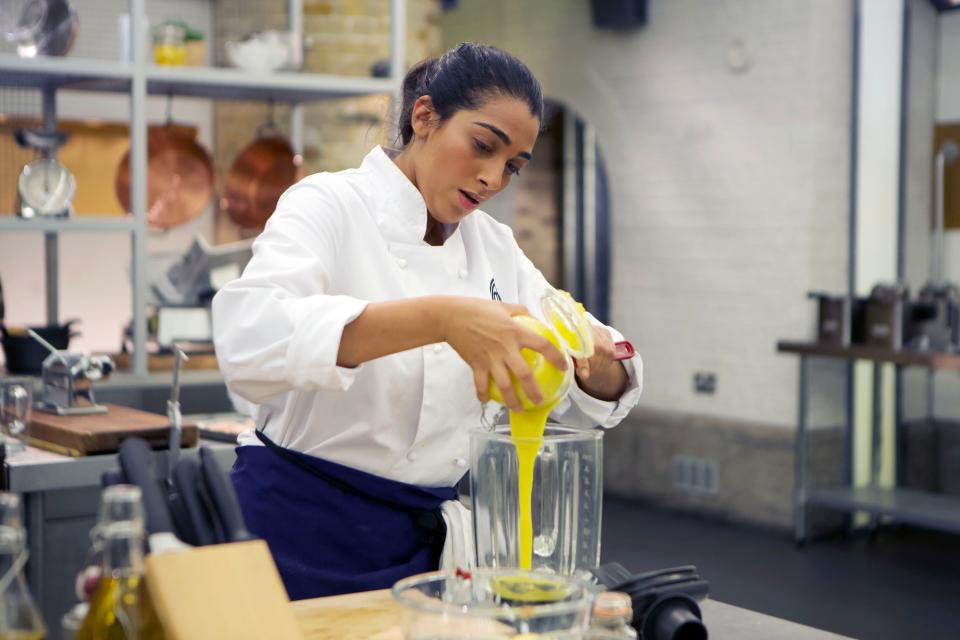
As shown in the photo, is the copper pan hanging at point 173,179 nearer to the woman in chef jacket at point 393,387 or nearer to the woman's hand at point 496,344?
the woman in chef jacket at point 393,387

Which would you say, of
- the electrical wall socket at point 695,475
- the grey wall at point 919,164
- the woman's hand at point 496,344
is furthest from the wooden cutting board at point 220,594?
the grey wall at point 919,164

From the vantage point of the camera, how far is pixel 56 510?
265 centimetres

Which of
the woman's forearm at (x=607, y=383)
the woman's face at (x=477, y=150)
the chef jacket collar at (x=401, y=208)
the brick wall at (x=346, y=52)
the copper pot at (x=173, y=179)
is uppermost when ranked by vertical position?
→ the brick wall at (x=346, y=52)

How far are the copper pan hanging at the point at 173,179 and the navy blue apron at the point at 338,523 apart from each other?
10.9 ft

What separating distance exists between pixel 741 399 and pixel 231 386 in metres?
4.40

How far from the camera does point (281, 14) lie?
5660 mm

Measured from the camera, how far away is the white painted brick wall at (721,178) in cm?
516

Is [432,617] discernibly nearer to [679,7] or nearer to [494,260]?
[494,260]

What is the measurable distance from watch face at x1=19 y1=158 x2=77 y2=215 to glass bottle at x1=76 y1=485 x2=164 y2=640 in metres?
3.06

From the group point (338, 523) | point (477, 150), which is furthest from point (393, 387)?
point (477, 150)

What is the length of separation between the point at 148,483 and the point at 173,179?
3925 mm

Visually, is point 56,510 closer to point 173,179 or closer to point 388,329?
point 388,329

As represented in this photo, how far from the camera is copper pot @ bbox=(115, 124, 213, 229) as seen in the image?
468cm

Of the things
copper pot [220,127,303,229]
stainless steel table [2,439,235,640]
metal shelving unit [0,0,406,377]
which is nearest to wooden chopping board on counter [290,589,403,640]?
stainless steel table [2,439,235,640]
